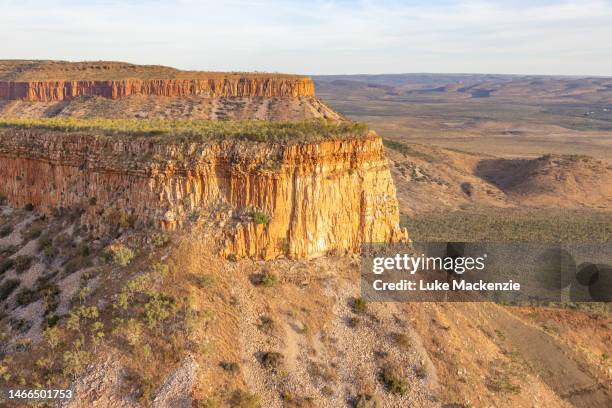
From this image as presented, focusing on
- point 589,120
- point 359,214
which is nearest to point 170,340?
point 359,214

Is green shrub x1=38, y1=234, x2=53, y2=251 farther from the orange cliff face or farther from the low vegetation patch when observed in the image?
the low vegetation patch

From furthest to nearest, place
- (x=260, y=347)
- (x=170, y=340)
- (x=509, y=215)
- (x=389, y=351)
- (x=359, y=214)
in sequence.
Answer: (x=509, y=215), (x=359, y=214), (x=389, y=351), (x=260, y=347), (x=170, y=340)

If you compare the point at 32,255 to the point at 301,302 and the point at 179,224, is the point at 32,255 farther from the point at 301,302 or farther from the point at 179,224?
the point at 301,302

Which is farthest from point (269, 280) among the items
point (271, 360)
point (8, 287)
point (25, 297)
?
point (8, 287)

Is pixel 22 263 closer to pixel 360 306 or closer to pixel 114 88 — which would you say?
pixel 360 306

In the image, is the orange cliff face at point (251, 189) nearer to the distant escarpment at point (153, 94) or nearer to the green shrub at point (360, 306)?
the green shrub at point (360, 306)
